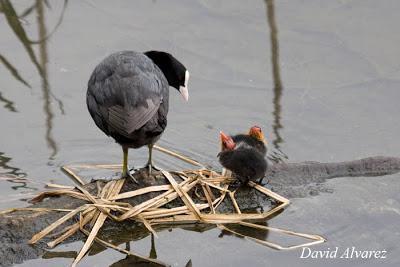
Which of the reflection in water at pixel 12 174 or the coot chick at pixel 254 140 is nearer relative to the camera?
the coot chick at pixel 254 140

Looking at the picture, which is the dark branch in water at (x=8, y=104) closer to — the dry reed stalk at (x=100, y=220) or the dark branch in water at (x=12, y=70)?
the dark branch in water at (x=12, y=70)

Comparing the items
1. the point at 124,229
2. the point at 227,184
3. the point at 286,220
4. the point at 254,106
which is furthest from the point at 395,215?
the point at 254,106

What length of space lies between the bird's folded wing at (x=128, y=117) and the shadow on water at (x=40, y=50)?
131 cm

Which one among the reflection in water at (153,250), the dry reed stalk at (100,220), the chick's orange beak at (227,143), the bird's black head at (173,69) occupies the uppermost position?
the bird's black head at (173,69)

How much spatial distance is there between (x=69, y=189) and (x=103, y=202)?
0.24 meters

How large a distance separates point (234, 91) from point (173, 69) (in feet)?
3.79

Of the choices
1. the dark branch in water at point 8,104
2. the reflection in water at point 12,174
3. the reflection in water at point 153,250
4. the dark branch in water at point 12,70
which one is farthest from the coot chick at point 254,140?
the dark branch in water at point 12,70

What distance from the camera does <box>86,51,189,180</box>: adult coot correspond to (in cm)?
467

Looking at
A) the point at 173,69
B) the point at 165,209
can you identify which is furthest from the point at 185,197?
the point at 173,69

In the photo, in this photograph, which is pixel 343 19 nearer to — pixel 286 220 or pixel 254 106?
pixel 254 106

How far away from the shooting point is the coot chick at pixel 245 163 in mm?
4684

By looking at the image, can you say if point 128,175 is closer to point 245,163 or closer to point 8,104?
point 245,163

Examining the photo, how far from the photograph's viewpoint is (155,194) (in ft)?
15.4

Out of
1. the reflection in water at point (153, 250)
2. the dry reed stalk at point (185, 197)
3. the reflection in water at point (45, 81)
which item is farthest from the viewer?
the reflection in water at point (45, 81)
